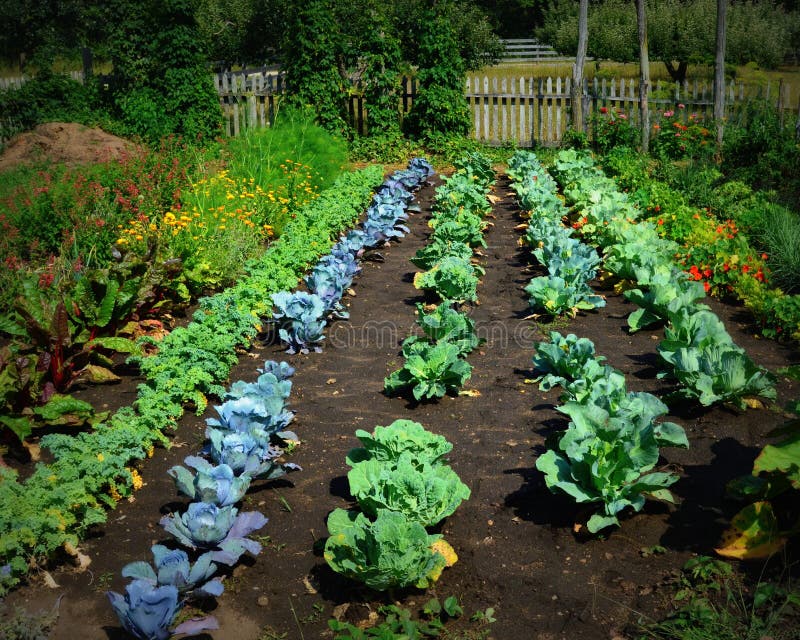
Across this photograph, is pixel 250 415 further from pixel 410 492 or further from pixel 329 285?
pixel 329 285

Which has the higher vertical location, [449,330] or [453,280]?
[453,280]

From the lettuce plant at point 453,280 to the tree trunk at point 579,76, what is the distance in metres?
9.17

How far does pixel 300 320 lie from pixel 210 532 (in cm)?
282

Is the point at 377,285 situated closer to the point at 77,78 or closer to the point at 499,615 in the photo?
the point at 499,615

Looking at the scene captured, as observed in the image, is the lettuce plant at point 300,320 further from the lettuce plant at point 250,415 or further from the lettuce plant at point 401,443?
the lettuce plant at point 401,443

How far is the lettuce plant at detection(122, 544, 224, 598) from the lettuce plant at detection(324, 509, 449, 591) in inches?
21.1

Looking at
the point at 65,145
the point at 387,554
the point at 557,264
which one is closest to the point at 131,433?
the point at 387,554

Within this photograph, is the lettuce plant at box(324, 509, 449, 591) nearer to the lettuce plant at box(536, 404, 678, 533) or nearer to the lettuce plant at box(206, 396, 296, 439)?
the lettuce plant at box(536, 404, 678, 533)

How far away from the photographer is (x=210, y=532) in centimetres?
373

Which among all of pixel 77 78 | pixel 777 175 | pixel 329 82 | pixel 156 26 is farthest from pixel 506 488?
pixel 77 78

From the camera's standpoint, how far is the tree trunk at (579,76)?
1534 cm

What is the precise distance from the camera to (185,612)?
354 centimetres

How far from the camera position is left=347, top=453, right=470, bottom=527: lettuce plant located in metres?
3.83

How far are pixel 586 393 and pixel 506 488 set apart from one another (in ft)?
2.53
